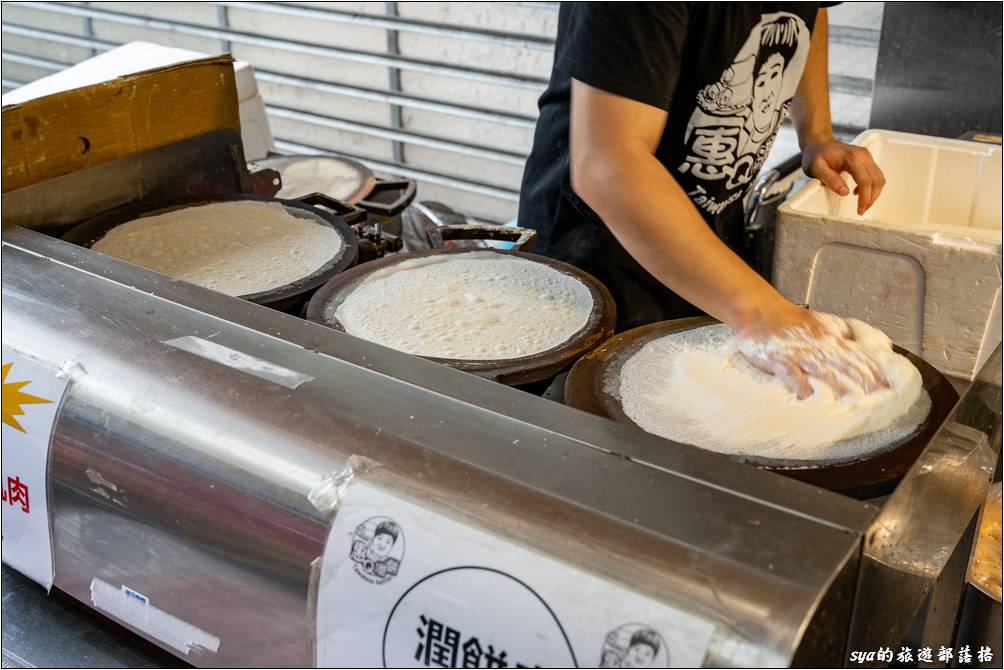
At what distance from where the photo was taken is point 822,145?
5.74 ft

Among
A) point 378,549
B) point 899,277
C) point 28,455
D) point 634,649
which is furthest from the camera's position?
point 899,277

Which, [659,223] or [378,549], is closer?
[378,549]

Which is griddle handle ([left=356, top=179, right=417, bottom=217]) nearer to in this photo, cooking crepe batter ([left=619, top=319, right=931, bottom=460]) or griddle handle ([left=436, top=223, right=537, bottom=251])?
griddle handle ([left=436, top=223, right=537, bottom=251])

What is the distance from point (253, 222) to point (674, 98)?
68cm

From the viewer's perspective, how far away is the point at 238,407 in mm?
914

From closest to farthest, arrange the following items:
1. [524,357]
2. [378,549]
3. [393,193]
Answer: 1. [378,549]
2. [524,357]
3. [393,193]

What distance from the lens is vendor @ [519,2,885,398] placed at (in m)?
1.12

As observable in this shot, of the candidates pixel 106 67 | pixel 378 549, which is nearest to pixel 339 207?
pixel 106 67

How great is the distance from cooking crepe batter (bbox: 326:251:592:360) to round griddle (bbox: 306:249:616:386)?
11mm

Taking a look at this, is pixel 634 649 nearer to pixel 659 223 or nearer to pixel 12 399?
pixel 659 223

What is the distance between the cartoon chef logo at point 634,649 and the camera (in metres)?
0.68

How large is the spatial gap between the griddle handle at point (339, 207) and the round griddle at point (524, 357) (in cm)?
28

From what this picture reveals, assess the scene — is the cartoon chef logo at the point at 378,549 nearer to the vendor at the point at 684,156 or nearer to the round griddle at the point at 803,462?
the round griddle at the point at 803,462

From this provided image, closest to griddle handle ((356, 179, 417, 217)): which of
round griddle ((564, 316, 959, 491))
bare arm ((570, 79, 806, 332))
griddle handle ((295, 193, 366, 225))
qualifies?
griddle handle ((295, 193, 366, 225))
